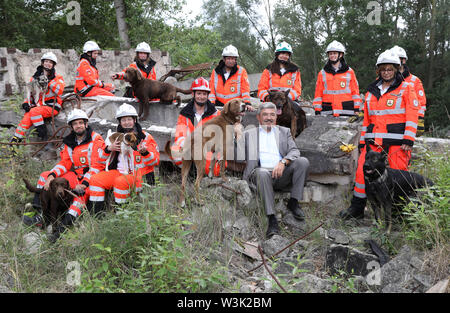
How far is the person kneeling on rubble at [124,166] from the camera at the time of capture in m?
4.67

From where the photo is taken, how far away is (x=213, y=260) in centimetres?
404

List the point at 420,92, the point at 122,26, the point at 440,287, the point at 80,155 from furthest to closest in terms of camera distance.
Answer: the point at 122,26, the point at 420,92, the point at 80,155, the point at 440,287

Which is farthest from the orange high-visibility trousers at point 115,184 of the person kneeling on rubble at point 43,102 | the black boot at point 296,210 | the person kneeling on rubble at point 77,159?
the person kneeling on rubble at point 43,102

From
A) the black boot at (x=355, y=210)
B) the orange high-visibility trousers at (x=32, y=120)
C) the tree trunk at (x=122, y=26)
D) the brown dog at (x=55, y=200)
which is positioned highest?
the tree trunk at (x=122, y=26)

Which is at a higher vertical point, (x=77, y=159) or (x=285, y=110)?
(x=285, y=110)

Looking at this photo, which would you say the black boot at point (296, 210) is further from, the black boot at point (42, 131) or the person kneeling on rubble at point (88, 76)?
the person kneeling on rubble at point (88, 76)

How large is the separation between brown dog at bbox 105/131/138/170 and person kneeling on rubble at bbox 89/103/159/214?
0.01 metres

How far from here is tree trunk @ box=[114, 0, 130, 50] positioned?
15492mm

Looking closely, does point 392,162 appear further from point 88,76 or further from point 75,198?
point 88,76

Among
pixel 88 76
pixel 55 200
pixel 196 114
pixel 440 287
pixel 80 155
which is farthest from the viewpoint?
pixel 88 76

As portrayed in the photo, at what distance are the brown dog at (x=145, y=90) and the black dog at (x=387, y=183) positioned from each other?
13.0 ft

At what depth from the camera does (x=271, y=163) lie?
5059 millimetres

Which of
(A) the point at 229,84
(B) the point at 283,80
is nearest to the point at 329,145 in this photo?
(B) the point at 283,80

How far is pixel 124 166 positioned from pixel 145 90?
2357 millimetres
